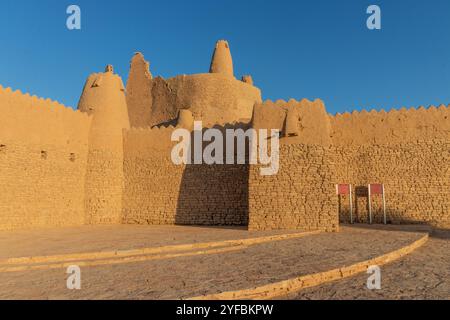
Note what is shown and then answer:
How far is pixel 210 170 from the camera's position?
13820 mm

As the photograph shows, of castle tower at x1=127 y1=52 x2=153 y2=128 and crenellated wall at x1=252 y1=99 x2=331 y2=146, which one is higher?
castle tower at x1=127 y1=52 x2=153 y2=128

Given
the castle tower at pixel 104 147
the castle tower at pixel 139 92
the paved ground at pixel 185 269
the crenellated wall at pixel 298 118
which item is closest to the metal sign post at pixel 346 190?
the crenellated wall at pixel 298 118

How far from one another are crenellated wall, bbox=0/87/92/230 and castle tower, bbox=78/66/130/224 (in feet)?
1.27

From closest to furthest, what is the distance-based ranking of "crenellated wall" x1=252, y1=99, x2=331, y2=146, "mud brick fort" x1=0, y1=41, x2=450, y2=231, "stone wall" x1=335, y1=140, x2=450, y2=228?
"mud brick fort" x1=0, y1=41, x2=450, y2=231
"crenellated wall" x1=252, y1=99, x2=331, y2=146
"stone wall" x1=335, y1=140, x2=450, y2=228

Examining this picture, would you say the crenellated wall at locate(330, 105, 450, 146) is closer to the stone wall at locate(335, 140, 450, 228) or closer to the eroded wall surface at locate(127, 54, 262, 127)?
the stone wall at locate(335, 140, 450, 228)

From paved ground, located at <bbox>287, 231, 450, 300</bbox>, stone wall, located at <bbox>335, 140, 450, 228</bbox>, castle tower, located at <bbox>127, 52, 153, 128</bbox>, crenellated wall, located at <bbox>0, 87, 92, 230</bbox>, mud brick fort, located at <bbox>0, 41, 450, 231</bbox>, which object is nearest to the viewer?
paved ground, located at <bbox>287, 231, 450, 300</bbox>

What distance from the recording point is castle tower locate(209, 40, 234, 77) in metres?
27.4

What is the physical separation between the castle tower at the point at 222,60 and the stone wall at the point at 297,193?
17.2 m

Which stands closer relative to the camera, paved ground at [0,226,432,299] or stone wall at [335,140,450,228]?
paved ground at [0,226,432,299]

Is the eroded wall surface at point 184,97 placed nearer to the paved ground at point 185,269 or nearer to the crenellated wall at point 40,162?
the crenellated wall at point 40,162

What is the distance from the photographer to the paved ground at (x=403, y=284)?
416 cm

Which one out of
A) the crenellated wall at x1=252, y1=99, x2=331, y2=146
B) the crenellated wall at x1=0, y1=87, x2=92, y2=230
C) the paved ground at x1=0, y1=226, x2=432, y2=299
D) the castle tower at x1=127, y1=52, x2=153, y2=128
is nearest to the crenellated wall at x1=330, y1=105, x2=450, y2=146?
the crenellated wall at x1=252, y1=99, x2=331, y2=146

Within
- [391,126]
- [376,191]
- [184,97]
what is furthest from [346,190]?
[184,97]
